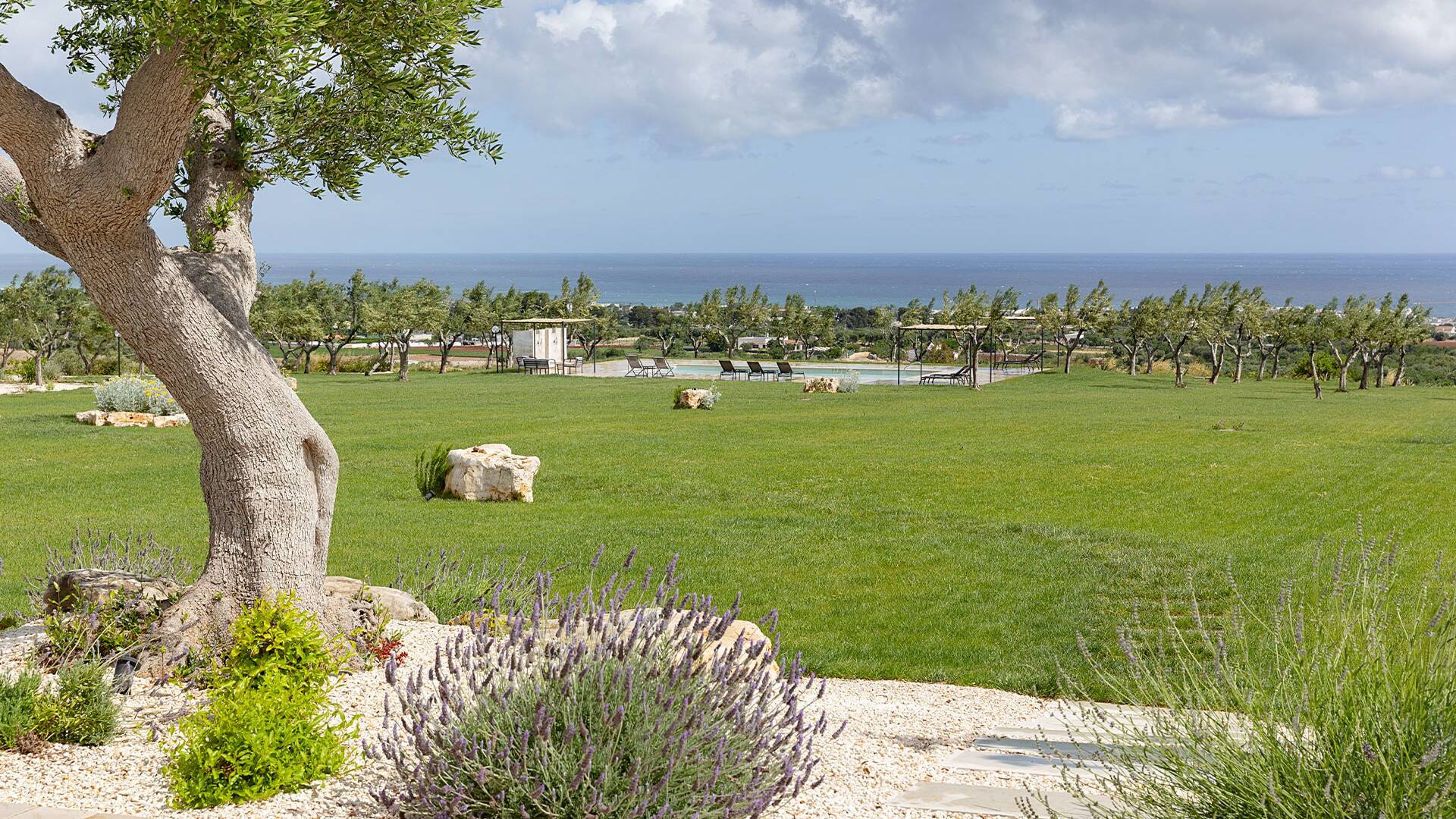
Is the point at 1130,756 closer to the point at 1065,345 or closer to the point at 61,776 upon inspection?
the point at 61,776

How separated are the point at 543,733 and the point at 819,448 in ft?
45.6

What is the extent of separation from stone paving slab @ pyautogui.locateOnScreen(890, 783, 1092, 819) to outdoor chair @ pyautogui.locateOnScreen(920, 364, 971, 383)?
30012 mm

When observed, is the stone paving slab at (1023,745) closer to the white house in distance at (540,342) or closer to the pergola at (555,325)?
the pergola at (555,325)

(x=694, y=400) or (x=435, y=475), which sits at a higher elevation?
(x=435, y=475)

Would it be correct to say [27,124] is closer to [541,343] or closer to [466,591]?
[466,591]

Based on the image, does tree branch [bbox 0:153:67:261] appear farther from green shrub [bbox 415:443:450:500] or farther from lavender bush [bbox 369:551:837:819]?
green shrub [bbox 415:443:450:500]

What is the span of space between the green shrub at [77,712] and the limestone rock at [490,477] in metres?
7.96

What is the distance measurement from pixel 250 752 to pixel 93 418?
17423 mm

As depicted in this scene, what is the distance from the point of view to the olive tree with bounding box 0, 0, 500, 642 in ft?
14.7

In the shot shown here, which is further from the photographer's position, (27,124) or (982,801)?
(27,124)

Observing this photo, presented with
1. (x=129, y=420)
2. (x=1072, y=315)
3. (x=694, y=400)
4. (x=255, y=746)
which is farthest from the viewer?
(x=1072, y=315)

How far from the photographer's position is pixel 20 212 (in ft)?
16.0

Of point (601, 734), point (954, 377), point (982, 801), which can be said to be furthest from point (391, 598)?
point (954, 377)

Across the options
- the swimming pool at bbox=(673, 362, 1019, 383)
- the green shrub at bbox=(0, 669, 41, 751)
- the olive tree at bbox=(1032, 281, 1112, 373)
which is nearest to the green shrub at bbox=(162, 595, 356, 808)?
the green shrub at bbox=(0, 669, 41, 751)
